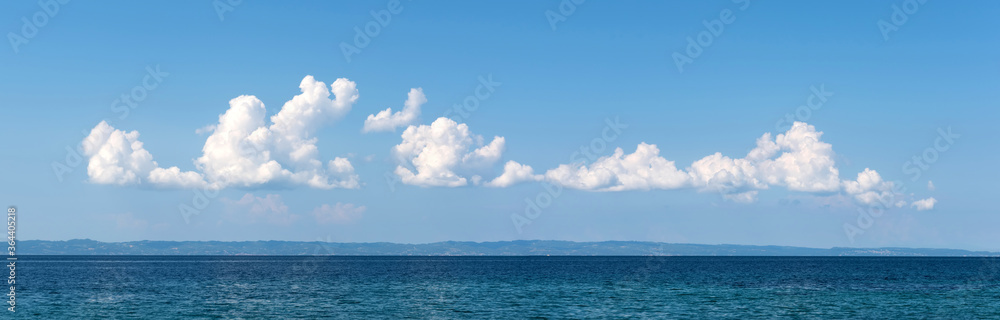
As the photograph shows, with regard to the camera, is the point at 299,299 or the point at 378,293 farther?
the point at 378,293

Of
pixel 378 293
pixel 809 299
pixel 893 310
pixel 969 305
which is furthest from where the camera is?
pixel 378 293

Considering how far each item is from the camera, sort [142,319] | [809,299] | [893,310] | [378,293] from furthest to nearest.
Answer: [378,293]
[809,299]
[893,310]
[142,319]

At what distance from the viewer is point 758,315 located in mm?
75875

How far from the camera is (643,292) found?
10600cm

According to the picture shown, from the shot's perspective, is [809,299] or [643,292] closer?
[809,299]

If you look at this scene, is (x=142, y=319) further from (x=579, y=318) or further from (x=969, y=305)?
(x=969, y=305)

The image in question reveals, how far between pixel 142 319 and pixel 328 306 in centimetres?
1862

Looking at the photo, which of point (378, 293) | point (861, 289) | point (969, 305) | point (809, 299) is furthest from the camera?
point (861, 289)

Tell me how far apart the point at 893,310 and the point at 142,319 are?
7403cm

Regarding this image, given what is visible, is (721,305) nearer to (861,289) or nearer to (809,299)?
(809,299)

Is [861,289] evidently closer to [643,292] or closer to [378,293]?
[643,292]

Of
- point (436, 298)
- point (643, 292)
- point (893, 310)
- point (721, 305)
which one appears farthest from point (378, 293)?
point (893, 310)

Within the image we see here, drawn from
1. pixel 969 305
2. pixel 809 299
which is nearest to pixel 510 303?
pixel 809 299

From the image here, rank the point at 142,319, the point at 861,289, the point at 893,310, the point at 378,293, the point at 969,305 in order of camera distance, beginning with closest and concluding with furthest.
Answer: the point at 142,319
the point at 893,310
the point at 969,305
the point at 378,293
the point at 861,289
